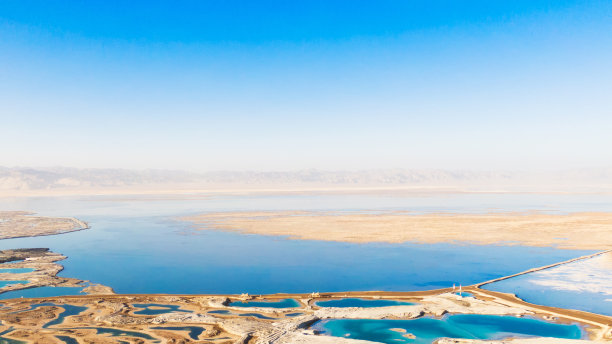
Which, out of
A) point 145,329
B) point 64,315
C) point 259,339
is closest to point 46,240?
point 64,315

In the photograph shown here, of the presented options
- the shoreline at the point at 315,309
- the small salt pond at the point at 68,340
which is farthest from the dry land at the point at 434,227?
the small salt pond at the point at 68,340

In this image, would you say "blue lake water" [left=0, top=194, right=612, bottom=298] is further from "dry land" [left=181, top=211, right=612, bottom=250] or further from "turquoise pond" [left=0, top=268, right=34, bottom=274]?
"dry land" [left=181, top=211, right=612, bottom=250]

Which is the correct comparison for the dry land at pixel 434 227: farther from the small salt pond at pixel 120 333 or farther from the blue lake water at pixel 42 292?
the small salt pond at pixel 120 333

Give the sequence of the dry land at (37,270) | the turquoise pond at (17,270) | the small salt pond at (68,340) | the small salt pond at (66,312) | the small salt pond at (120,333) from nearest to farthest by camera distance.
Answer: the small salt pond at (68,340) → the small salt pond at (120,333) → the small salt pond at (66,312) → the dry land at (37,270) → the turquoise pond at (17,270)

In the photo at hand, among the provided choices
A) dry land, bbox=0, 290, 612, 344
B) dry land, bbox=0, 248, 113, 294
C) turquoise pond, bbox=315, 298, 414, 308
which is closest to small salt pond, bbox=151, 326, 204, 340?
dry land, bbox=0, 290, 612, 344

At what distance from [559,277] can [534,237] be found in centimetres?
1656

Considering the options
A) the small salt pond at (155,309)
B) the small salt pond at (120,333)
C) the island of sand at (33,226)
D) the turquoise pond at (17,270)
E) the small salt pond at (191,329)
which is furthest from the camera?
the island of sand at (33,226)

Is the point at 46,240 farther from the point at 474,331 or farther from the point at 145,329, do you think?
the point at 474,331

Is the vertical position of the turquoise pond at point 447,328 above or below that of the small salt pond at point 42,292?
above

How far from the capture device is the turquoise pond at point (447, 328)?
17016 mm

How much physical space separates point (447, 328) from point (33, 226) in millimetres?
52100

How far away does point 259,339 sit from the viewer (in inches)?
650

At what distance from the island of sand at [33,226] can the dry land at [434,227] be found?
15483 millimetres

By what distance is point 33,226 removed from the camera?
166 feet
